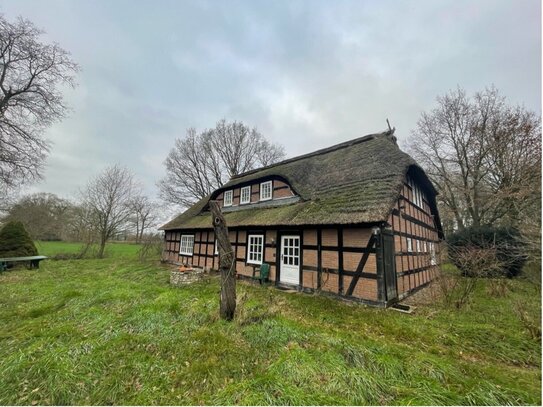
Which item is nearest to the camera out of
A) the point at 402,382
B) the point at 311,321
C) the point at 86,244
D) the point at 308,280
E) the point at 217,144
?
the point at 402,382

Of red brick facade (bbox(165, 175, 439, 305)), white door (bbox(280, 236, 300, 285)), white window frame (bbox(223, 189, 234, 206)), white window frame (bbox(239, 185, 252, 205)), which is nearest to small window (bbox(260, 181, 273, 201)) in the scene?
red brick facade (bbox(165, 175, 439, 305))

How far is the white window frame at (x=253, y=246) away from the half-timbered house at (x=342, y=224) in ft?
0.10

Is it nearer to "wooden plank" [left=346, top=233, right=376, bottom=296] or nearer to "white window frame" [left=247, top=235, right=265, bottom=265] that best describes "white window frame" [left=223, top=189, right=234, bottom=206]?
"white window frame" [left=247, top=235, right=265, bottom=265]

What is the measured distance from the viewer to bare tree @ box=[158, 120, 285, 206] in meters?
22.8

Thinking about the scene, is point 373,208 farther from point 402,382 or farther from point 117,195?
point 117,195

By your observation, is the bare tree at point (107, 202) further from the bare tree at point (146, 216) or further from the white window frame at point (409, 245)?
the white window frame at point (409, 245)

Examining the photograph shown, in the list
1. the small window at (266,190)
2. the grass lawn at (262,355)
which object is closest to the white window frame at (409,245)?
the grass lawn at (262,355)

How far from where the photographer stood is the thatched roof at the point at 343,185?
256 inches

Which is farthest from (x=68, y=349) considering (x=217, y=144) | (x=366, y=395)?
(x=217, y=144)

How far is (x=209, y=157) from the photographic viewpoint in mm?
23094

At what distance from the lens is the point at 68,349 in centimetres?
357

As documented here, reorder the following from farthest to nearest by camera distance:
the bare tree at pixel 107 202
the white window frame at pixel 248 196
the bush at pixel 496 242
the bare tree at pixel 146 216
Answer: the bare tree at pixel 146 216, the bare tree at pixel 107 202, the white window frame at pixel 248 196, the bush at pixel 496 242

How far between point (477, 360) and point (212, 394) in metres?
4.03

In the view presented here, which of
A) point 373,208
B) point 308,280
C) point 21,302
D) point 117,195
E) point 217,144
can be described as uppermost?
point 217,144
